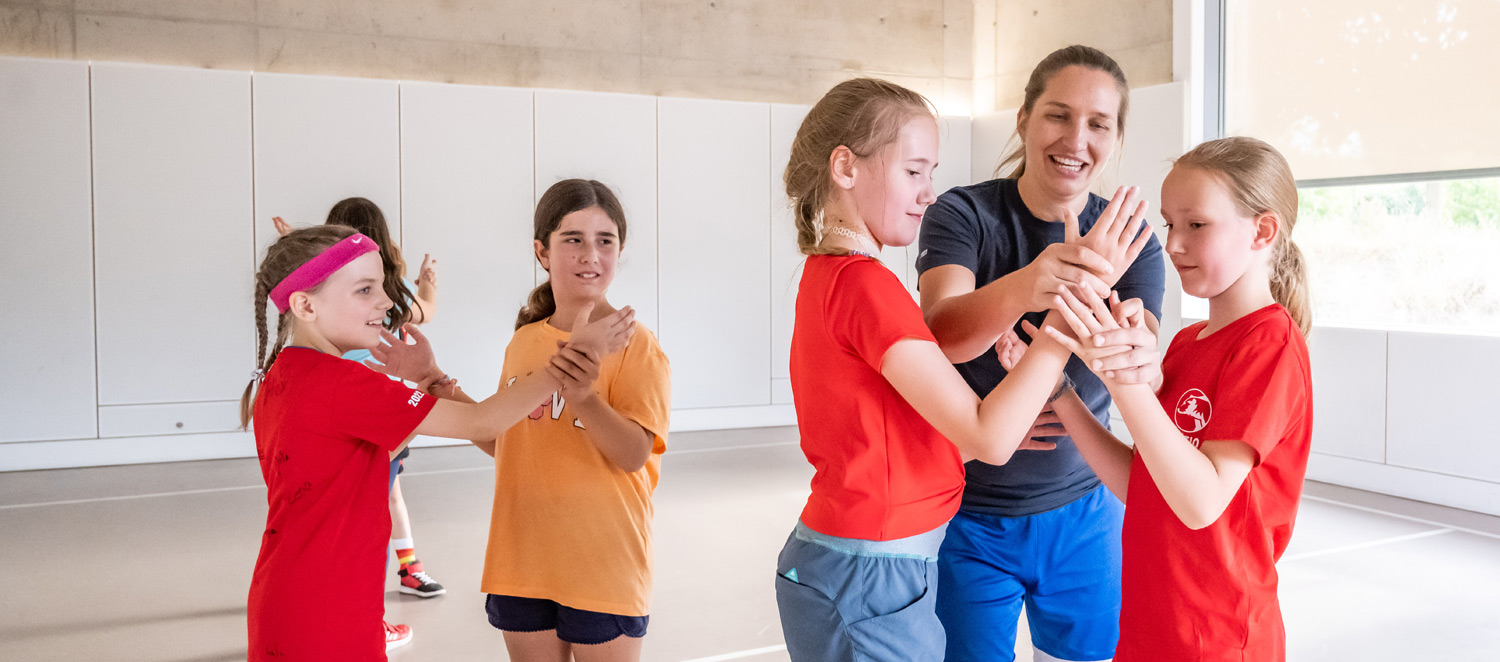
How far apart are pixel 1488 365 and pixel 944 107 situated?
4.93 metres

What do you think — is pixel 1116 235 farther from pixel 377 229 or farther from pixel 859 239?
pixel 377 229

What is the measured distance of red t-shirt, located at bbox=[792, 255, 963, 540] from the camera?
1.28 metres

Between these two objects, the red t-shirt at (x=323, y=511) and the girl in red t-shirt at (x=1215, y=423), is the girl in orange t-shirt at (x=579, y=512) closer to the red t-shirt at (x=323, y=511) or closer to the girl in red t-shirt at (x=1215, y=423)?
the red t-shirt at (x=323, y=511)

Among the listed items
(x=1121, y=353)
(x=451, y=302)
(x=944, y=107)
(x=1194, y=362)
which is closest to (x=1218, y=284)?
(x=1194, y=362)

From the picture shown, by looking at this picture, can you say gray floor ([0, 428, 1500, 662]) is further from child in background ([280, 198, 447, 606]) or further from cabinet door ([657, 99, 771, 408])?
cabinet door ([657, 99, 771, 408])

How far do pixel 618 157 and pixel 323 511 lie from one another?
6.02 metres

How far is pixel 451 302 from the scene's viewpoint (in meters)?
6.93

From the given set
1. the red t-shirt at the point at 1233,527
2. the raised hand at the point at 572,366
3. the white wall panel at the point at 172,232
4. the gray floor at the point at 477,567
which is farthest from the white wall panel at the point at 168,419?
the red t-shirt at the point at 1233,527

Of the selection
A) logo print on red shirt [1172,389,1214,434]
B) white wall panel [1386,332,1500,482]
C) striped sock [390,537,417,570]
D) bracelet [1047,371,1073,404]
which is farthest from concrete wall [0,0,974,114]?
logo print on red shirt [1172,389,1214,434]

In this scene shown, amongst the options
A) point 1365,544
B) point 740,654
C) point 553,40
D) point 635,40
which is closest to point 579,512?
point 740,654

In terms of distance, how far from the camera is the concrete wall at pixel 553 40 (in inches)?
256

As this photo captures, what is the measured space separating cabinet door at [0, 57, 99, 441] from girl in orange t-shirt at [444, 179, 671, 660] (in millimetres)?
5408

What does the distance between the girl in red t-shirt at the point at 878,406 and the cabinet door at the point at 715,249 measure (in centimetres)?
613

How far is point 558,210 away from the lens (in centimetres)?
213
